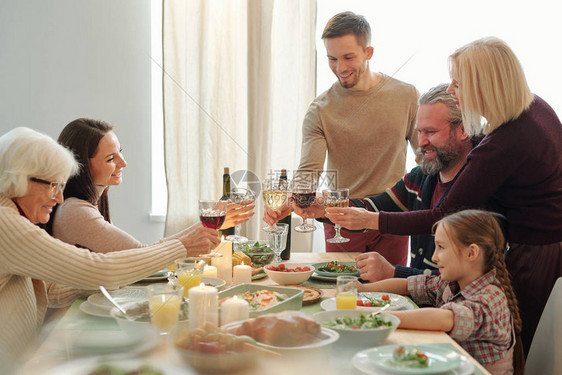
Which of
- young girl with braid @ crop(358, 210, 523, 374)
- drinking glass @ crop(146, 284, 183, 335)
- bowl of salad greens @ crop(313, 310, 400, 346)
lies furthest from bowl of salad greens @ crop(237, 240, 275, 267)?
drinking glass @ crop(146, 284, 183, 335)

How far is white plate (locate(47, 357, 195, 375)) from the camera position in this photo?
0.49m

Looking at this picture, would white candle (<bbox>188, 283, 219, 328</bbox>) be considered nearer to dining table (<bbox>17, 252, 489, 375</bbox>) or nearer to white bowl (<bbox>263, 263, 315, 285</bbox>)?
dining table (<bbox>17, 252, 489, 375</bbox>)

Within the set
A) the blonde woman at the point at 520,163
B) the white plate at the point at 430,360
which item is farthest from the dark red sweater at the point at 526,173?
the white plate at the point at 430,360

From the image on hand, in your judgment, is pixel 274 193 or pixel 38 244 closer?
pixel 38 244

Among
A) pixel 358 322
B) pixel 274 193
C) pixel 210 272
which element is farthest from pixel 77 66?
pixel 358 322

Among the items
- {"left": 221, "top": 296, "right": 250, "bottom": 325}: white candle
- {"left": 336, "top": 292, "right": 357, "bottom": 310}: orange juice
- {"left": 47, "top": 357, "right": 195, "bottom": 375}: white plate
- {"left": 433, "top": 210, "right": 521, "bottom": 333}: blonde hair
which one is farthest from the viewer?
{"left": 433, "top": 210, "right": 521, "bottom": 333}: blonde hair

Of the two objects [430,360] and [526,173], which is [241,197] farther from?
[430,360]

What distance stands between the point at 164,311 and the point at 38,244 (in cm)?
74

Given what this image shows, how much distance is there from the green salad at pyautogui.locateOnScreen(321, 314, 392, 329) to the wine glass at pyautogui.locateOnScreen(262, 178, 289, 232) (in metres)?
1.12

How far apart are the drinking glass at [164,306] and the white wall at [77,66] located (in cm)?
331

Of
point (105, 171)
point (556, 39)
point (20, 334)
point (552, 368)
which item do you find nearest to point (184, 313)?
point (20, 334)

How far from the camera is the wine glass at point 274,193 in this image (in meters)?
2.00

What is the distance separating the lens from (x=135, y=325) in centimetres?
59

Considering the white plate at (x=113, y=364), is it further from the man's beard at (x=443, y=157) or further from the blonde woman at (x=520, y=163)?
the man's beard at (x=443, y=157)
